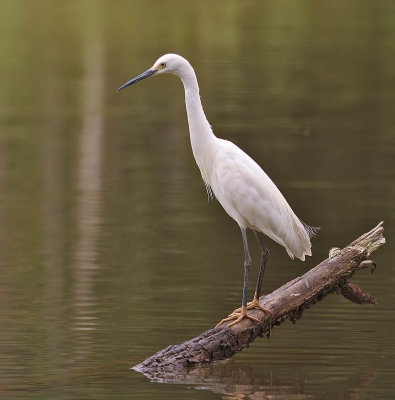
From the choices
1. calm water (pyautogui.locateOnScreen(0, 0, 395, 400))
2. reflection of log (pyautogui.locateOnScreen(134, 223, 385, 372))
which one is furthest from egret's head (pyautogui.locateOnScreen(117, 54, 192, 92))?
calm water (pyautogui.locateOnScreen(0, 0, 395, 400))

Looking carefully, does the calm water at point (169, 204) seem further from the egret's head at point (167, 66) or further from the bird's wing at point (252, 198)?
the egret's head at point (167, 66)

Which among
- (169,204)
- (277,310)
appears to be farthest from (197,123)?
(169,204)

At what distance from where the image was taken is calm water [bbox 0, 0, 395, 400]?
792 cm

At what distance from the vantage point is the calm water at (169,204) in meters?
7.92

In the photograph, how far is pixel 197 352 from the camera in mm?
7434

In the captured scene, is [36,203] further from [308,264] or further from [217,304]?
[217,304]

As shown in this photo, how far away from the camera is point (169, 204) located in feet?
46.2

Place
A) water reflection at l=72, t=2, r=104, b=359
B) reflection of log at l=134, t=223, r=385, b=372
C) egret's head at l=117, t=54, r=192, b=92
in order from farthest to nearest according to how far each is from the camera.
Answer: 1. water reflection at l=72, t=2, r=104, b=359
2. egret's head at l=117, t=54, r=192, b=92
3. reflection of log at l=134, t=223, r=385, b=372

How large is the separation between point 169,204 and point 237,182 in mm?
6141

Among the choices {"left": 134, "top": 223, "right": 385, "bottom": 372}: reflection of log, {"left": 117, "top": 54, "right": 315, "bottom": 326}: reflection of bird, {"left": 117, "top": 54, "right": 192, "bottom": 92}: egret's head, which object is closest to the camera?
{"left": 134, "top": 223, "right": 385, "bottom": 372}: reflection of log

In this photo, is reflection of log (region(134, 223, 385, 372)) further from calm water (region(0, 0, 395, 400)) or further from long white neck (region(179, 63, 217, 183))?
long white neck (region(179, 63, 217, 183))

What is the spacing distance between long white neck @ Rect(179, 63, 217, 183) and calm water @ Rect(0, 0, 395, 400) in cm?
135

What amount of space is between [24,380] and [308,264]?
14.0 ft

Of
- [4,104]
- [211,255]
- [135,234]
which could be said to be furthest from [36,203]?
[4,104]
